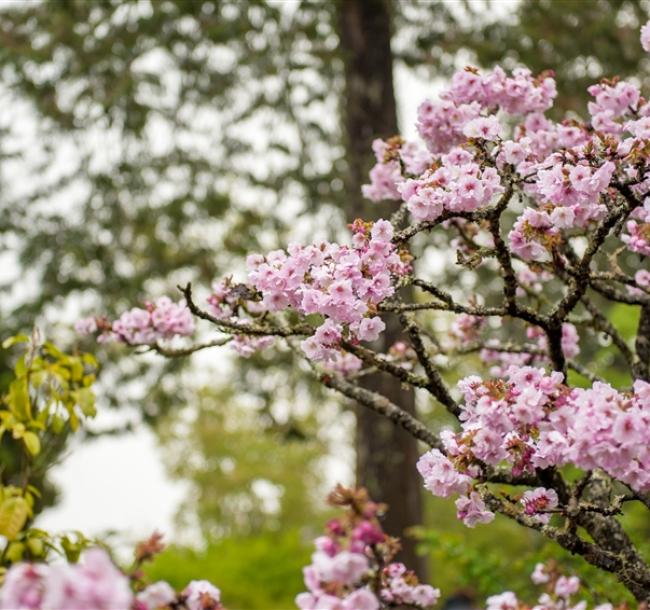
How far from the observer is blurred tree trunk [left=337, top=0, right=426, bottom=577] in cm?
678

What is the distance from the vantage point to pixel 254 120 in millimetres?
8727

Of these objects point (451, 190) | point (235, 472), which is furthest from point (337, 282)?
point (235, 472)

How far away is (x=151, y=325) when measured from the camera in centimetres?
380

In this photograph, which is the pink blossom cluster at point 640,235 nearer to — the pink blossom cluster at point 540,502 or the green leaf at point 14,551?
the pink blossom cluster at point 540,502

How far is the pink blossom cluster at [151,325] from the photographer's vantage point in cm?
376

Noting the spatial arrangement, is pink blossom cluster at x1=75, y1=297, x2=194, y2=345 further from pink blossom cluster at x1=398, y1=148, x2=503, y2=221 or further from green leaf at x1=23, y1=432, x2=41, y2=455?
pink blossom cluster at x1=398, y1=148, x2=503, y2=221

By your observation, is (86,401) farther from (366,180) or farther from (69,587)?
(366,180)

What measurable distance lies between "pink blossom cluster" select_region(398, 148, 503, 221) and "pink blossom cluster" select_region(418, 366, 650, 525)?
1.90 ft

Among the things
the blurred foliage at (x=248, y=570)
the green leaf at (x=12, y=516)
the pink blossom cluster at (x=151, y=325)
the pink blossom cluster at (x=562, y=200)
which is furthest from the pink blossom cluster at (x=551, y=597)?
the blurred foliage at (x=248, y=570)

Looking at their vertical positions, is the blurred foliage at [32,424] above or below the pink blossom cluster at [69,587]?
above

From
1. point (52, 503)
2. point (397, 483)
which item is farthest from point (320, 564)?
point (52, 503)

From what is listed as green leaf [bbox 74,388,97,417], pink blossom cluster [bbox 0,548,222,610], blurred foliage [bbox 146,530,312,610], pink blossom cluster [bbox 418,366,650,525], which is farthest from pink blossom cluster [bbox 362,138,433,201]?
blurred foliage [bbox 146,530,312,610]

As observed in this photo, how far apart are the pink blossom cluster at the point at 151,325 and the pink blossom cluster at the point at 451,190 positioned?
4.45ft

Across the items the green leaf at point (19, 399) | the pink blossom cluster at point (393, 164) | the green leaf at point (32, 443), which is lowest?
the green leaf at point (32, 443)
